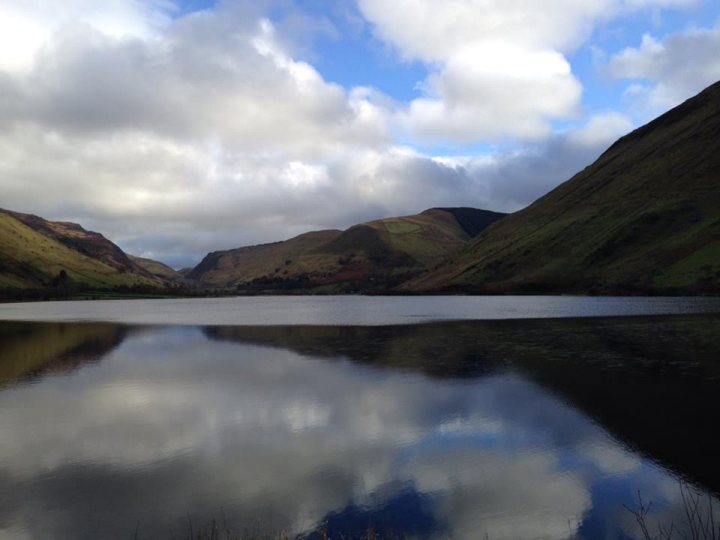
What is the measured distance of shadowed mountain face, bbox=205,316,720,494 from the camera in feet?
78.3

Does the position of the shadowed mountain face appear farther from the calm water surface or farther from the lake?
the calm water surface

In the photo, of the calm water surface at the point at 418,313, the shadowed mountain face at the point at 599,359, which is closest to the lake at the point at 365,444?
the shadowed mountain face at the point at 599,359

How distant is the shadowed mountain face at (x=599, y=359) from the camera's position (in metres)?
23.9

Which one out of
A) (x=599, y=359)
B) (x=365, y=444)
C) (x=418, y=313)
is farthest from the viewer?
(x=418, y=313)

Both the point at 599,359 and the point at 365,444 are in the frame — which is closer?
the point at 365,444

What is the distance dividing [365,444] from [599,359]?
27.4 metres

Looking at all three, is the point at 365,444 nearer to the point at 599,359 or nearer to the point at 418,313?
the point at 599,359

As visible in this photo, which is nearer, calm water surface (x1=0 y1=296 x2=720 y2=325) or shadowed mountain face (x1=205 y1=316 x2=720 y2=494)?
shadowed mountain face (x1=205 y1=316 x2=720 y2=494)

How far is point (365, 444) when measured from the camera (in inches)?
926

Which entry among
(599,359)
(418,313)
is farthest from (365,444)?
(418,313)

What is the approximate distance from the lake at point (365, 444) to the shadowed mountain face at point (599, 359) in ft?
0.67

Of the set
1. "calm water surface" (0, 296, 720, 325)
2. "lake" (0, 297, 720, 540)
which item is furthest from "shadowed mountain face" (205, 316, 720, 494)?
"calm water surface" (0, 296, 720, 325)

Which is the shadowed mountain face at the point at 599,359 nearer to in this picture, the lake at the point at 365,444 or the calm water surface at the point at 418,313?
the lake at the point at 365,444

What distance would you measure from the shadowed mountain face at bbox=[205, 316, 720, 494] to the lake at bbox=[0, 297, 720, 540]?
20cm
